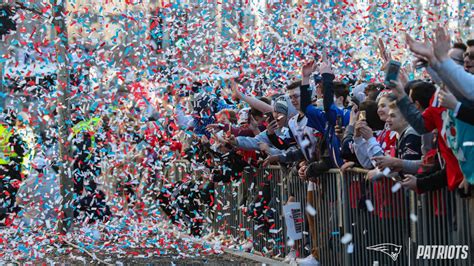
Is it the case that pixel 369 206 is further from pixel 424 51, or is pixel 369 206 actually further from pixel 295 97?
pixel 424 51

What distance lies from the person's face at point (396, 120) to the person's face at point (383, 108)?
160 millimetres

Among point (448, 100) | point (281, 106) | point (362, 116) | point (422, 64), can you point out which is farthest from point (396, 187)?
point (281, 106)

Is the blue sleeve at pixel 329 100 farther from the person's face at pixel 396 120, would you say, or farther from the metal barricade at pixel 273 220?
the metal barricade at pixel 273 220

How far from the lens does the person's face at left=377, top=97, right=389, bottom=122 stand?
924 centimetres

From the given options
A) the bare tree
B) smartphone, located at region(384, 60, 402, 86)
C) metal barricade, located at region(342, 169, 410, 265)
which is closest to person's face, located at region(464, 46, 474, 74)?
smartphone, located at region(384, 60, 402, 86)

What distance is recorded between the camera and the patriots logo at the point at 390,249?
8.93 meters

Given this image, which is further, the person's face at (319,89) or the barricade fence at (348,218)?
the person's face at (319,89)

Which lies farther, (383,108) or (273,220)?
(273,220)

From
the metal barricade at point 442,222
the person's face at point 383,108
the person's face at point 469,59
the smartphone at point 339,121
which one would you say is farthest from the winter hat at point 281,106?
the person's face at point 469,59

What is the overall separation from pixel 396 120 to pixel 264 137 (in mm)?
4257

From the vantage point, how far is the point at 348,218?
33.8 feet

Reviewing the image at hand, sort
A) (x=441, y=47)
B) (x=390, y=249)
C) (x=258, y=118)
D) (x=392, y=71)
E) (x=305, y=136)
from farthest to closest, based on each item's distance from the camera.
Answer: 1. (x=258, y=118)
2. (x=305, y=136)
3. (x=390, y=249)
4. (x=392, y=71)
5. (x=441, y=47)

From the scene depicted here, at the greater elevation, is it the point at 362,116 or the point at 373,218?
the point at 362,116

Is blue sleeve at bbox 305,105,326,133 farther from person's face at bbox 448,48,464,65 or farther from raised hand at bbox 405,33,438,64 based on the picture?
raised hand at bbox 405,33,438,64
